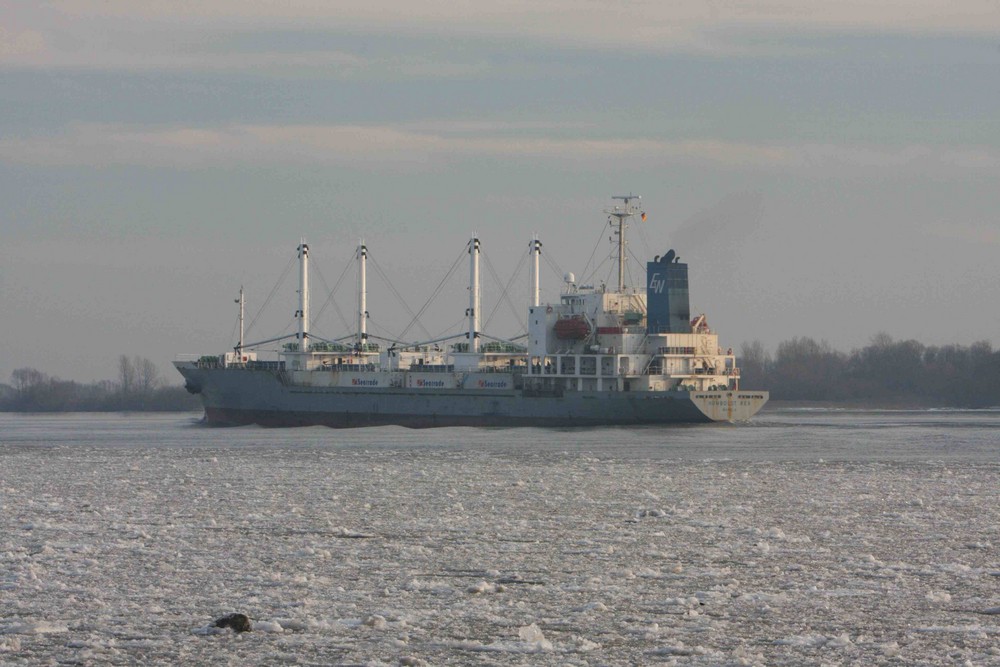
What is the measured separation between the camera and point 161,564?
15.7m

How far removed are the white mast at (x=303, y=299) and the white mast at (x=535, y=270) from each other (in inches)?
643

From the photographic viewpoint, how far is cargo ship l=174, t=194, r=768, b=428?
67.1 metres

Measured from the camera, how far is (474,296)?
258 ft

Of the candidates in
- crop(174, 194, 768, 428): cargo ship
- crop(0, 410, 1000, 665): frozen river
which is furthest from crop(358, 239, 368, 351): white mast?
crop(0, 410, 1000, 665): frozen river

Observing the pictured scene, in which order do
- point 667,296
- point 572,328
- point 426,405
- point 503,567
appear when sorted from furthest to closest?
point 426,405, point 572,328, point 667,296, point 503,567

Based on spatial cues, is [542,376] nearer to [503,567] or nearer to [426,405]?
[426,405]

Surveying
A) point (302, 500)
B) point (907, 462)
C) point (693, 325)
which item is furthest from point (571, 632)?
point (693, 325)

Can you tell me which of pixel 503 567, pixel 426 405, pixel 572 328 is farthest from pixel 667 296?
pixel 503 567

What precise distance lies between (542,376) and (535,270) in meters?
9.70

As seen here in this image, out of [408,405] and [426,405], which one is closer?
[426,405]

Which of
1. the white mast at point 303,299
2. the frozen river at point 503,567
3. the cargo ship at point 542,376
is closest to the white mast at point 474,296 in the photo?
the cargo ship at point 542,376

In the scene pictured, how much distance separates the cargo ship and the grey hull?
0.20 ft

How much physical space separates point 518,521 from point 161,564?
6.22 meters

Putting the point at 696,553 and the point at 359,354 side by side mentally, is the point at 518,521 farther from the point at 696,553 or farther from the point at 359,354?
the point at 359,354
